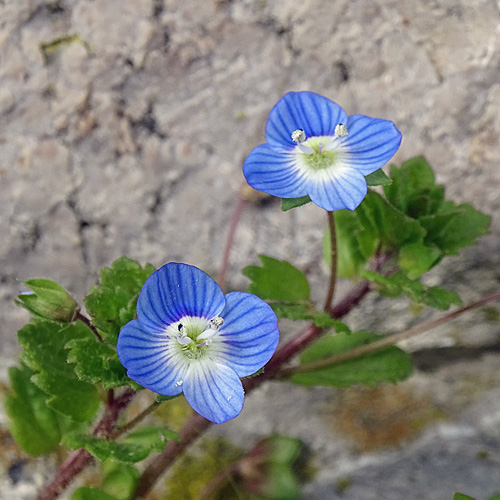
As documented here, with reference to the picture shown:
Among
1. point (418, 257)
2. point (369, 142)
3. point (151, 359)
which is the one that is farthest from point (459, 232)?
point (151, 359)

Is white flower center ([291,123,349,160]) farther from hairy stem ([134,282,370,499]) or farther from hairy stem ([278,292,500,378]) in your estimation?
hairy stem ([278,292,500,378])

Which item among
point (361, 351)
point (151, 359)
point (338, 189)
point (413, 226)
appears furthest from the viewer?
point (361, 351)

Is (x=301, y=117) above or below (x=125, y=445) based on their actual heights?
above

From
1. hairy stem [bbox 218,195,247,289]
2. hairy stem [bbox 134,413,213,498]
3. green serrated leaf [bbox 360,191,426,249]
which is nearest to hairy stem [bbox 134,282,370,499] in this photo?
hairy stem [bbox 134,413,213,498]

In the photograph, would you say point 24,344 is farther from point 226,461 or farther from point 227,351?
point 226,461

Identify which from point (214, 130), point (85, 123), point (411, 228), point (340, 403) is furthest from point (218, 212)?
point (340, 403)

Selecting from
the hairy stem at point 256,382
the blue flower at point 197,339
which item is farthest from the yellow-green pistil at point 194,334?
the hairy stem at point 256,382

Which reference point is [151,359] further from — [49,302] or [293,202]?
[293,202]

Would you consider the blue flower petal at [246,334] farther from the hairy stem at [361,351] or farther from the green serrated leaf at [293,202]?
the hairy stem at [361,351]
